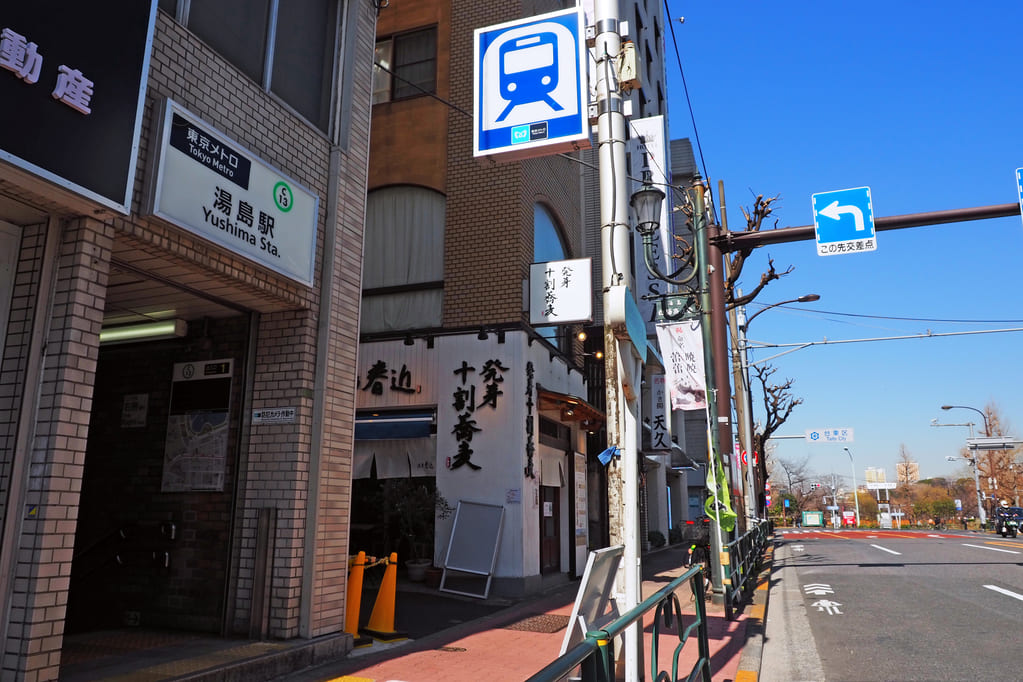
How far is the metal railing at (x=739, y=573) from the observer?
1005cm

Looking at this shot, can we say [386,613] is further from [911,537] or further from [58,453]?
[911,537]

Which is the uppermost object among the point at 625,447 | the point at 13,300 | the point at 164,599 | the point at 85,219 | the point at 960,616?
the point at 85,219

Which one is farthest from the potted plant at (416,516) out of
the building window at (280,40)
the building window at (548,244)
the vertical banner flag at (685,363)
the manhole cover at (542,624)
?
the building window at (280,40)

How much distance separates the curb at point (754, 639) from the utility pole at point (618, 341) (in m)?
2.76

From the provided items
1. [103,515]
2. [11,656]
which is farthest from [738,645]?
[103,515]

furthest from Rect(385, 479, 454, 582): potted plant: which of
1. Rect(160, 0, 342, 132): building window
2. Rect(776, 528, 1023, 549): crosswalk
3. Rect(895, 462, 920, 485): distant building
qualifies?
Rect(895, 462, 920, 485): distant building

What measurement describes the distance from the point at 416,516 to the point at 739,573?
599 cm

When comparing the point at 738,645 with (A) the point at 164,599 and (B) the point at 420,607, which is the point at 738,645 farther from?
(A) the point at 164,599

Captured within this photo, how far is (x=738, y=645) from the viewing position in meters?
8.45

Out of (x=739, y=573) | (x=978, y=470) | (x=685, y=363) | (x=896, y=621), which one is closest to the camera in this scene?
(x=896, y=621)

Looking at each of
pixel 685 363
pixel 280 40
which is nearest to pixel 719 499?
pixel 685 363

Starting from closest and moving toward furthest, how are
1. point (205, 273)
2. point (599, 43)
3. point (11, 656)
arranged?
point (11, 656) < point (599, 43) < point (205, 273)

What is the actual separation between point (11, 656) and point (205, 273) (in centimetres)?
339

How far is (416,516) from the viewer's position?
13391 mm
